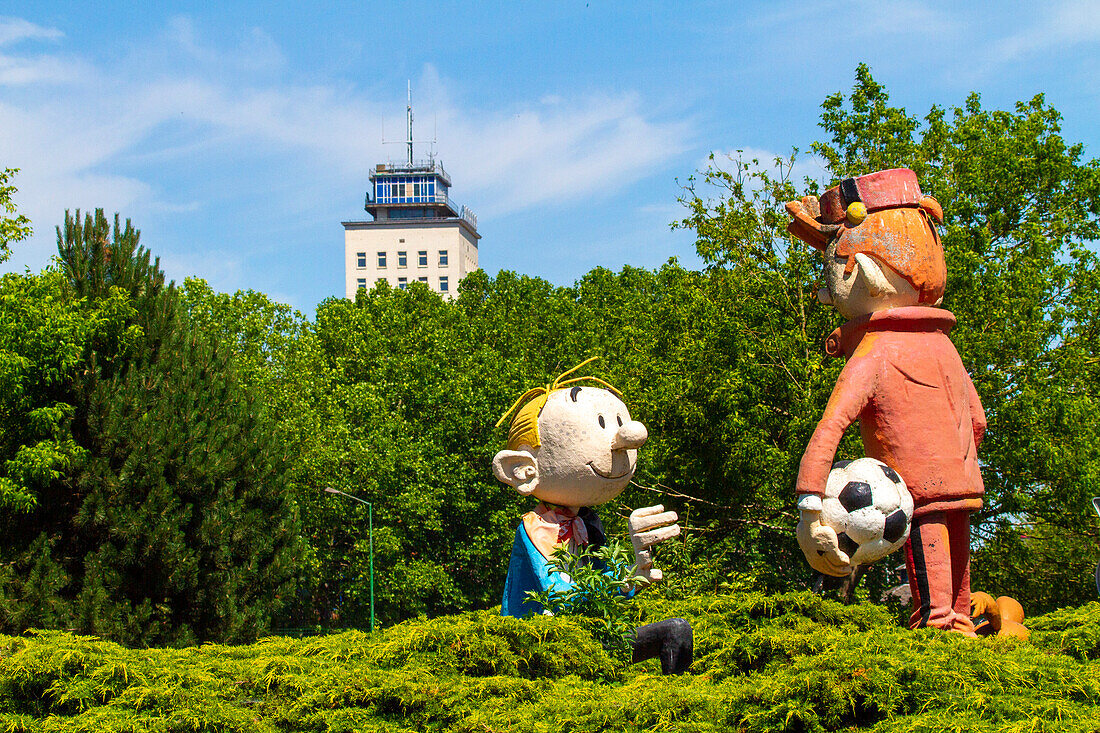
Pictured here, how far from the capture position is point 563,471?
821cm

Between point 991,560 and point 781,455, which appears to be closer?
point 781,455

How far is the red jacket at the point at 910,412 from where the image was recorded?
7414mm

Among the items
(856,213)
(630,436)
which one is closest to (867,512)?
(630,436)

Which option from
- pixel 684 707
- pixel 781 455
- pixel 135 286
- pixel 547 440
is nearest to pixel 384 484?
pixel 135 286

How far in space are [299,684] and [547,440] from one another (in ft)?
11.9

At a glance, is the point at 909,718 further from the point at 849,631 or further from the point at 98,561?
the point at 98,561

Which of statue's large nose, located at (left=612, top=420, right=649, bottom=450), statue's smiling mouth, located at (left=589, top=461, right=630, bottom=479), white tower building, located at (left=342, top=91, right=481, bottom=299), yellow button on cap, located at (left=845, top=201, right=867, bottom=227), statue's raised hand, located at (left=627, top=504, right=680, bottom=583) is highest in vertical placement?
white tower building, located at (left=342, top=91, right=481, bottom=299)

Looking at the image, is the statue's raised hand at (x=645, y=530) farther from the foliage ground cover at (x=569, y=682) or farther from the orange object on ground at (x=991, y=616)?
the orange object on ground at (x=991, y=616)

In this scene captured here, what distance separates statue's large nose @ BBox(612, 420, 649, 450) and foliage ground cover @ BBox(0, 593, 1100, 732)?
76.3 inches

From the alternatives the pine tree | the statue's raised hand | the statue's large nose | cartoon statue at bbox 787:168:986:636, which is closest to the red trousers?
cartoon statue at bbox 787:168:986:636

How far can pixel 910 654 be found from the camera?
467 cm

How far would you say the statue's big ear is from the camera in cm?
838

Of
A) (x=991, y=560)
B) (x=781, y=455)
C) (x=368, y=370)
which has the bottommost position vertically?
(x=991, y=560)

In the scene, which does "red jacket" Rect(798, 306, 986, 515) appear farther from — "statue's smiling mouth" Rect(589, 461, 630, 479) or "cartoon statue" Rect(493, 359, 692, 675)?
"statue's smiling mouth" Rect(589, 461, 630, 479)
